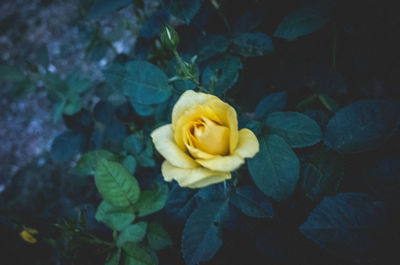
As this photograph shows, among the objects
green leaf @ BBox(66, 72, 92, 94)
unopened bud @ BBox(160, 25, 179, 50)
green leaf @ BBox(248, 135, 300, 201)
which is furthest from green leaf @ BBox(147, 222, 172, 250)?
green leaf @ BBox(66, 72, 92, 94)

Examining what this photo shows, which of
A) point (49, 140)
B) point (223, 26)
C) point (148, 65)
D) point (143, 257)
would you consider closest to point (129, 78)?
point (148, 65)

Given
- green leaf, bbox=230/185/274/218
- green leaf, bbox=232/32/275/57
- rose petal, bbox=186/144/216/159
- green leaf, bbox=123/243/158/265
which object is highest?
green leaf, bbox=232/32/275/57

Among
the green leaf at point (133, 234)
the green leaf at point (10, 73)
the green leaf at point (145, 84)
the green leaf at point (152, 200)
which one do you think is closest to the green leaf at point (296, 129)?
the green leaf at point (145, 84)

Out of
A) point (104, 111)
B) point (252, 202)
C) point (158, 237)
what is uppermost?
point (104, 111)

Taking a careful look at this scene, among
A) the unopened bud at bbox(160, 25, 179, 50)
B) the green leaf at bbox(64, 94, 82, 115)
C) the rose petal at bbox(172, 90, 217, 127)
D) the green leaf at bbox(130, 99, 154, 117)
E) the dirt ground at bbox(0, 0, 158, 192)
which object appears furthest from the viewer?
the dirt ground at bbox(0, 0, 158, 192)

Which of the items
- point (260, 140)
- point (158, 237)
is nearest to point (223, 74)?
point (260, 140)

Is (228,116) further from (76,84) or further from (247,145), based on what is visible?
(76,84)

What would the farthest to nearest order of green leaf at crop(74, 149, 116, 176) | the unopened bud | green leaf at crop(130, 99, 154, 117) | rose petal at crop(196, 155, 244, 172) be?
1. green leaf at crop(74, 149, 116, 176)
2. green leaf at crop(130, 99, 154, 117)
3. the unopened bud
4. rose petal at crop(196, 155, 244, 172)

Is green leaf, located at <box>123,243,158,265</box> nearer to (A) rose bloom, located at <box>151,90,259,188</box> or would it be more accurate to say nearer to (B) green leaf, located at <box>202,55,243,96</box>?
(A) rose bloom, located at <box>151,90,259,188</box>
